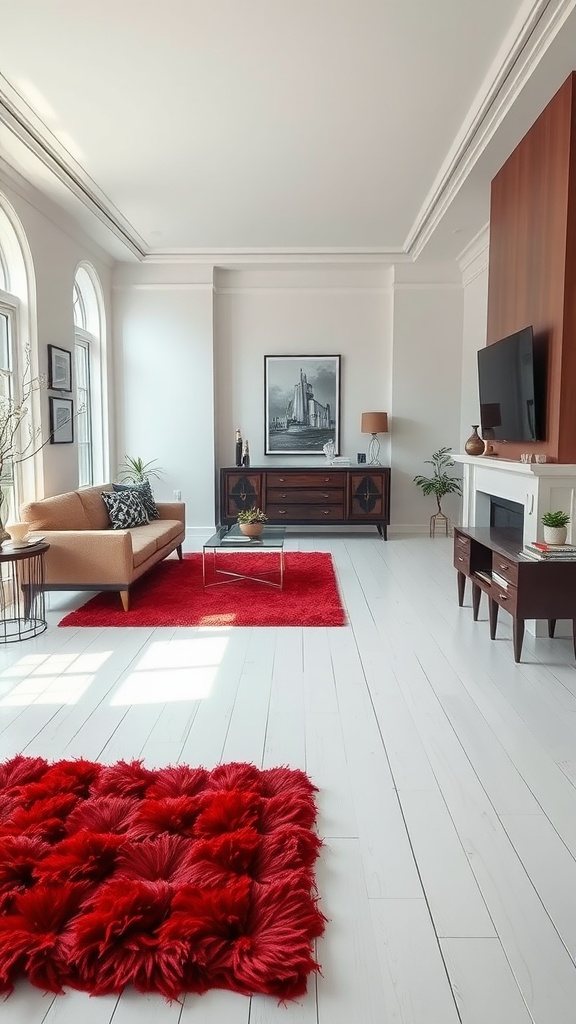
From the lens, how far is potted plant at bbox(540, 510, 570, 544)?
3.48 meters

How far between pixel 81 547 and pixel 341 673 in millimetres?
2002

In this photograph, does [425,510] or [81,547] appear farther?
[425,510]

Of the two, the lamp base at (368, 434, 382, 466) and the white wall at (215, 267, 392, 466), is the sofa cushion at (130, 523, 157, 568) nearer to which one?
the white wall at (215, 267, 392, 466)

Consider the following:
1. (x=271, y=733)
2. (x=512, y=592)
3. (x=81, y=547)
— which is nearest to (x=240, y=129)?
(x=81, y=547)

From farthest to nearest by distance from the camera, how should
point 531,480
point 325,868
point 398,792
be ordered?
point 531,480 < point 398,792 < point 325,868

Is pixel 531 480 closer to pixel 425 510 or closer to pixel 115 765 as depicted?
pixel 115 765

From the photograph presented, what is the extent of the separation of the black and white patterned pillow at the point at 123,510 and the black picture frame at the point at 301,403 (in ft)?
7.82

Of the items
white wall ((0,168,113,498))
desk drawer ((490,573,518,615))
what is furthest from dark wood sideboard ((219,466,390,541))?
desk drawer ((490,573,518,615))

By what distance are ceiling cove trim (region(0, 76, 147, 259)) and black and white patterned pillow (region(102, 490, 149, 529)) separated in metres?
2.39

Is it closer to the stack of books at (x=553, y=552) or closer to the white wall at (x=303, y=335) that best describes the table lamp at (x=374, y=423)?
the white wall at (x=303, y=335)

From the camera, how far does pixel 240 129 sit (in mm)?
4453

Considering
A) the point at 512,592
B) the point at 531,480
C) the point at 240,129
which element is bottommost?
the point at 512,592

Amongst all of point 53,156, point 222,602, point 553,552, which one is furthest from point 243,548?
point 53,156

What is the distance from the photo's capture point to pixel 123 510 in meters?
5.86
